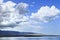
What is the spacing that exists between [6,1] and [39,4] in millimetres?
633

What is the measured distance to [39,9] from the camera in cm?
496

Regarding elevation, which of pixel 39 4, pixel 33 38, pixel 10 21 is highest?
pixel 39 4

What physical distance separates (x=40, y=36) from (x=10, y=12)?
2.41 feet

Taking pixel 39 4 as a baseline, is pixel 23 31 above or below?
below

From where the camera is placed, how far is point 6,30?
4.91 meters

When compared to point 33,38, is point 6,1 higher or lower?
higher

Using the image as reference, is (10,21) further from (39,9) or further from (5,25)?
(39,9)

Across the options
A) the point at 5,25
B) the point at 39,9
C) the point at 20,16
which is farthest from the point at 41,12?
Answer: the point at 5,25

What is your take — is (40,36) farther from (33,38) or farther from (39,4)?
(39,4)

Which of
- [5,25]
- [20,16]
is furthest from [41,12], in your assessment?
[5,25]

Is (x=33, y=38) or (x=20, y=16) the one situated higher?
(x=20, y=16)

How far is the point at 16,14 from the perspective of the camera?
497cm

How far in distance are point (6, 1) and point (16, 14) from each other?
0.31 metres

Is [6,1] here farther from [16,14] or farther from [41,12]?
[41,12]
